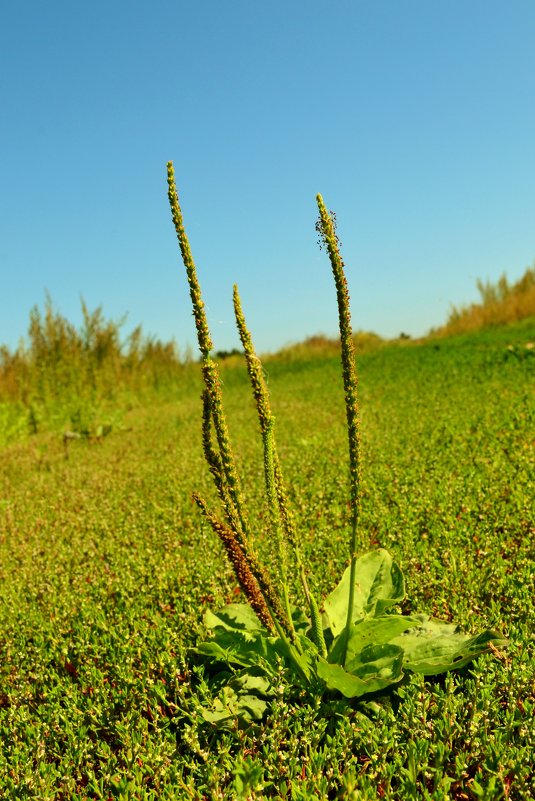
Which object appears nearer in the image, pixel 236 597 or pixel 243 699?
pixel 243 699

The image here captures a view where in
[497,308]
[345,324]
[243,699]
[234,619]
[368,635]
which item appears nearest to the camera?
[345,324]

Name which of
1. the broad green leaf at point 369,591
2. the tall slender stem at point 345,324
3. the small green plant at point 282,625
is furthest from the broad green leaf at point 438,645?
the tall slender stem at point 345,324

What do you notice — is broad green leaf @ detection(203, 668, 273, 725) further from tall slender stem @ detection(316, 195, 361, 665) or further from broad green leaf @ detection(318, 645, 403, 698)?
tall slender stem @ detection(316, 195, 361, 665)

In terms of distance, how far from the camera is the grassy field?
199 cm

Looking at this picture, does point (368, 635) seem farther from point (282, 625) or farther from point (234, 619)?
point (234, 619)

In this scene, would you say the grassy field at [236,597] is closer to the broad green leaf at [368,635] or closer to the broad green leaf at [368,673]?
the broad green leaf at [368,673]

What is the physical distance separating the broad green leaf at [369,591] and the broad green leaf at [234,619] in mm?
320

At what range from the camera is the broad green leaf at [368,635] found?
238cm

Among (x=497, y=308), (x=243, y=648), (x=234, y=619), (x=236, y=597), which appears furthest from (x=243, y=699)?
(x=497, y=308)

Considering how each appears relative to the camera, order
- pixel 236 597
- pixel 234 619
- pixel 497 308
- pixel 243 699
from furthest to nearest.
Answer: pixel 497 308 < pixel 236 597 < pixel 234 619 < pixel 243 699

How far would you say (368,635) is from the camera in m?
2.41

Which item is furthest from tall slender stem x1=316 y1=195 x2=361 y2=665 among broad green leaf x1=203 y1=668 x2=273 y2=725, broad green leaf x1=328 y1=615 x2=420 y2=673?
broad green leaf x1=203 y1=668 x2=273 y2=725

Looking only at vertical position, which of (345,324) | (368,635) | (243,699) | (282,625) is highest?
(345,324)

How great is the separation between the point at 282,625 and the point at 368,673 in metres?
0.36
